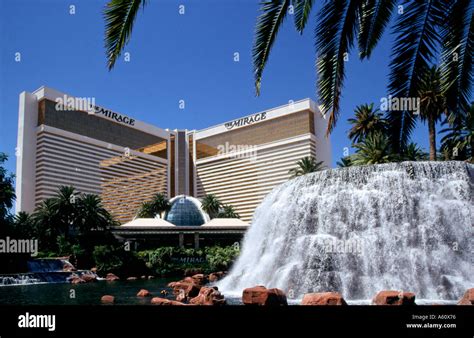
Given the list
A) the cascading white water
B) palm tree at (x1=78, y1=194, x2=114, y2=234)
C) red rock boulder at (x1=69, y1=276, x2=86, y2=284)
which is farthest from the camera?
palm tree at (x1=78, y1=194, x2=114, y2=234)

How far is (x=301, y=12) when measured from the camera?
515 centimetres

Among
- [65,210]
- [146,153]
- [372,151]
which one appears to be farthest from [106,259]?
[146,153]

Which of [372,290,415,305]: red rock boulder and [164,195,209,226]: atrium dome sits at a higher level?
[164,195,209,226]: atrium dome

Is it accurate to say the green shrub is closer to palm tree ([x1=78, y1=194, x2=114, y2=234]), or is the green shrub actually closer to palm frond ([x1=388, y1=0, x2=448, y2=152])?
palm tree ([x1=78, y1=194, x2=114, y2=234])

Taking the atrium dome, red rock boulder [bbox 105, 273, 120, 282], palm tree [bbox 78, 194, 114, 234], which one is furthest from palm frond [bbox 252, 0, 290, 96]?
the atrium dome

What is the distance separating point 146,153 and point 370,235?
97.2 metres

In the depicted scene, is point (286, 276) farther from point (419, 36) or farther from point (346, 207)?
point (419, 36)

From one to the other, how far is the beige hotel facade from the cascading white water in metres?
62.3

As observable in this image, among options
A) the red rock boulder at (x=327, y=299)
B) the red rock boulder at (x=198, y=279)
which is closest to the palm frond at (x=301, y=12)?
the red rock boulder at (x=327, y=299)

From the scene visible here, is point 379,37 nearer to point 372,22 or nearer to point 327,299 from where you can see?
point 372,22

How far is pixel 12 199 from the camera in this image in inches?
1375

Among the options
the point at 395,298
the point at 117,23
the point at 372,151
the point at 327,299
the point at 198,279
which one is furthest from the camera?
the point at 372,151

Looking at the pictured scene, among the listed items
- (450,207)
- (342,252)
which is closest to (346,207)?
(342,252)

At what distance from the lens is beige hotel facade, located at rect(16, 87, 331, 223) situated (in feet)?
258
